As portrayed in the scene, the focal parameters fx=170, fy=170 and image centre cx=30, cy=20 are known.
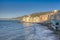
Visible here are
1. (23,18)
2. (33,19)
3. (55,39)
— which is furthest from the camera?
(23,18)

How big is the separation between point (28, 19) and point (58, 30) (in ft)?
231

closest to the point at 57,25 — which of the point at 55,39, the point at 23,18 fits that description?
the point at 55,39

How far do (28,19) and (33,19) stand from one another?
370cm

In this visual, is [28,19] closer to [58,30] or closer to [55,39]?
[58,30]

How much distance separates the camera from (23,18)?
10119 cm

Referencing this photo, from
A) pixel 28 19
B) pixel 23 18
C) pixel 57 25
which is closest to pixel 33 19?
pixel 28 19

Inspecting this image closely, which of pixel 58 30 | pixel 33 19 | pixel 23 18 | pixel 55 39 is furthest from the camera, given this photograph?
pixel 23 18

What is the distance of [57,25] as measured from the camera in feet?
83.8

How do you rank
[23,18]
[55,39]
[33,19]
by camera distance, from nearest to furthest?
[55,39] < [33,19] < [23,18]

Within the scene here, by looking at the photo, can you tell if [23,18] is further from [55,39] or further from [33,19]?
[55,39]

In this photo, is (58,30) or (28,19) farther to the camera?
(28,19)

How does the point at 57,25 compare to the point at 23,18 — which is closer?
the point at 57,25

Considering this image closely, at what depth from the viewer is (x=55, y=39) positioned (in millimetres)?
15852

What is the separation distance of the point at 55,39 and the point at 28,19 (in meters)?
78.9
